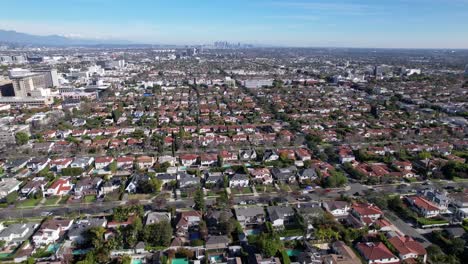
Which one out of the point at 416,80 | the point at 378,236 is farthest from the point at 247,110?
the point at 416,80

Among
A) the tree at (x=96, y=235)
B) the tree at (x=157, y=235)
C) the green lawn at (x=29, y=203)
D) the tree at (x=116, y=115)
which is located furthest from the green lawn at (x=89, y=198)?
the tree at (x=116, y=115)

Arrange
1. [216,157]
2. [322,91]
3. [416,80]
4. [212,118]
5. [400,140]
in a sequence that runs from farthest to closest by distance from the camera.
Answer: [416,80] → [322,91] → [212,118] → [400,140] → [216,157]

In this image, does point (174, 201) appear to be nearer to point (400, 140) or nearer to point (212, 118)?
point (212, 118)

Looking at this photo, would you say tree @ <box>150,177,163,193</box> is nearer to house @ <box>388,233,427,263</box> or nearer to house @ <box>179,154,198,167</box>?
house @ <box>179,154,198,167</box>

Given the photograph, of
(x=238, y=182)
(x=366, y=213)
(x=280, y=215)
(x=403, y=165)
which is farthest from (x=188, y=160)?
(x=403, y=165)

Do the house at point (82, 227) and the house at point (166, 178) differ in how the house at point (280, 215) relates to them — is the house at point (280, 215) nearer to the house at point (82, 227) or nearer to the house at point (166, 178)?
the house at point (166, 178)

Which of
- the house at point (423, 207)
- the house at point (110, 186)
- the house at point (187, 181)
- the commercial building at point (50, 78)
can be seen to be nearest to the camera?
the house at point (423, 207)

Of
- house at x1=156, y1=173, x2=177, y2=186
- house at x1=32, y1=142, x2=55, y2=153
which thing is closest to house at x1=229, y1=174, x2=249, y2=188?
house at x1=156, y1=173, x2=177, y2=186

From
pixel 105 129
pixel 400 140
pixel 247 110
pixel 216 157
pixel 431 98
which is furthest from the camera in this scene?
pixel 431 98
